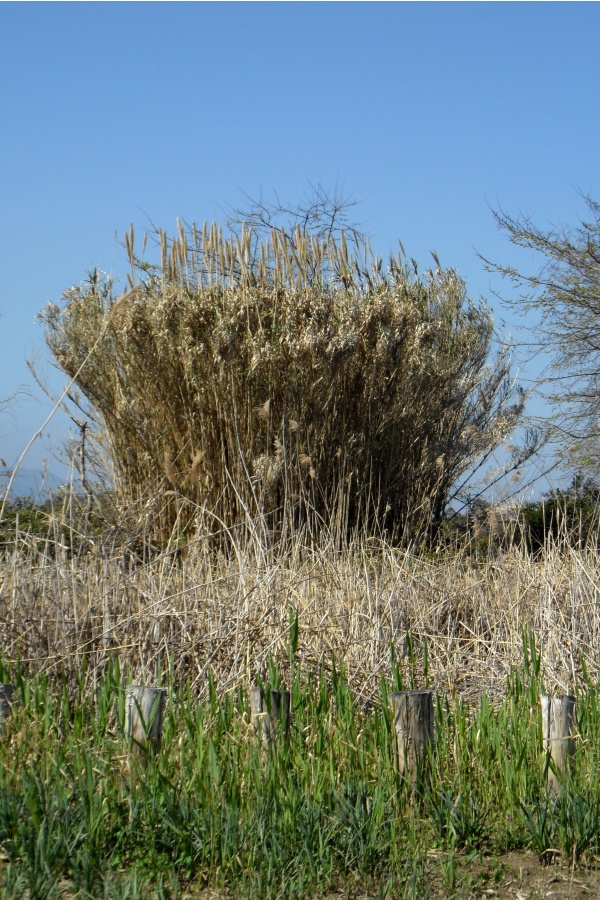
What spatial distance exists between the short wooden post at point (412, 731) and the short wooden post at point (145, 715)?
0.78 meters

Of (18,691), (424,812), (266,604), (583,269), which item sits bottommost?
(424,812)

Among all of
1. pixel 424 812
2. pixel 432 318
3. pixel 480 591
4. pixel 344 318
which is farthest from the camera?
pixel 432 318

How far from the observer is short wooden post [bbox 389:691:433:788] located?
2.93 metres

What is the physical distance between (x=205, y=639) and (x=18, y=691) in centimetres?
91

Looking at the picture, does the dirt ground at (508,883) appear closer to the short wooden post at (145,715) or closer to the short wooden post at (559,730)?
the short wooden post at (559,730)

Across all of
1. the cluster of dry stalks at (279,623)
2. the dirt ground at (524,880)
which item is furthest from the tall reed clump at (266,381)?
the dirt ground at (524,880)

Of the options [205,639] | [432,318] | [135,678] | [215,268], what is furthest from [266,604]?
[432,318]

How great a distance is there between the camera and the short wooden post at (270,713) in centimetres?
302

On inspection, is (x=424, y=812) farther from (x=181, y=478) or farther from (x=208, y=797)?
(x=181, y=478)

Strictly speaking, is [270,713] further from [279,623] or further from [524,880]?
[279,623]

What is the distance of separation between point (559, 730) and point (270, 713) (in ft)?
3.17

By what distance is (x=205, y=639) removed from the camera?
407cm

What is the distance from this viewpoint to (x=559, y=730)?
3.03 metres

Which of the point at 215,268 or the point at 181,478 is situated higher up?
the point at 215,268
